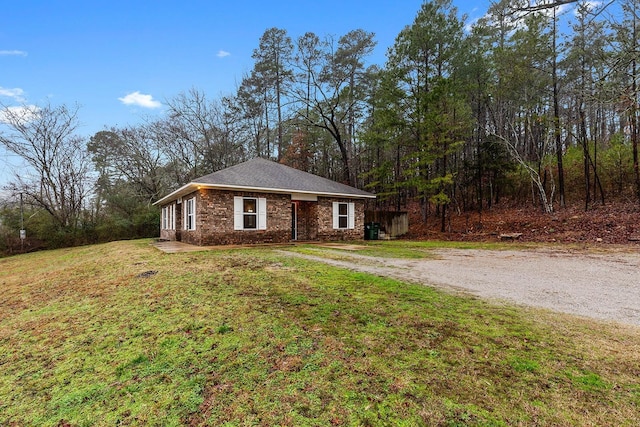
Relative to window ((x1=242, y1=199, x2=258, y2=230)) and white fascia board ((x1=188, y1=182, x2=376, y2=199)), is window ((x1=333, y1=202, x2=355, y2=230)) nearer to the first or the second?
white fascia board ((x1=188, y1=182, x2=376, y2=199))

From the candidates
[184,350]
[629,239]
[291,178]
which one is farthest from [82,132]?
[629,239]

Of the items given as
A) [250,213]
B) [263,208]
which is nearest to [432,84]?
[263,208]

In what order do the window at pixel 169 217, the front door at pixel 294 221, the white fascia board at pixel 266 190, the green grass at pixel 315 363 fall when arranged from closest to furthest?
the green grass at pixel 315 363
the white fascia board at pixel 266 190
the front door at pixel 294 221
the window at pixel 169 217

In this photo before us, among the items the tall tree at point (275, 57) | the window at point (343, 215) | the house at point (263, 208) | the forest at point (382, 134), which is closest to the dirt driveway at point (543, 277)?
the house at point (263, 208)

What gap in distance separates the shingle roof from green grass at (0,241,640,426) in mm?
6822

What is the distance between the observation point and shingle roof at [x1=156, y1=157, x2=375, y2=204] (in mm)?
10711

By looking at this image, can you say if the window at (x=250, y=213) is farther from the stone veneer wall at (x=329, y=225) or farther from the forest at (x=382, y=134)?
the forest at (x=382, y=134)

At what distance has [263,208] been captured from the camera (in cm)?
1159

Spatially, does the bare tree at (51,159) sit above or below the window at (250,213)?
above

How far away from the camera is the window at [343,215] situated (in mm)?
13461

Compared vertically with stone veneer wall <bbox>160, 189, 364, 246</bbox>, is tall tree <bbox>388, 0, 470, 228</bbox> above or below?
above

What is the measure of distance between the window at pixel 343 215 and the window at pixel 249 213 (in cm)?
345

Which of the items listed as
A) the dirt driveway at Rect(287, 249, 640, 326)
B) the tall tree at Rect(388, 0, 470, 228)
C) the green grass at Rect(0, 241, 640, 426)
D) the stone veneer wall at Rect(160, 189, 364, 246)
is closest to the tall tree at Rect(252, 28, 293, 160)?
the tall tree at Rect(388, 0, 470, 228)

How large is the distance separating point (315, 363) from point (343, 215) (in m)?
11.4
